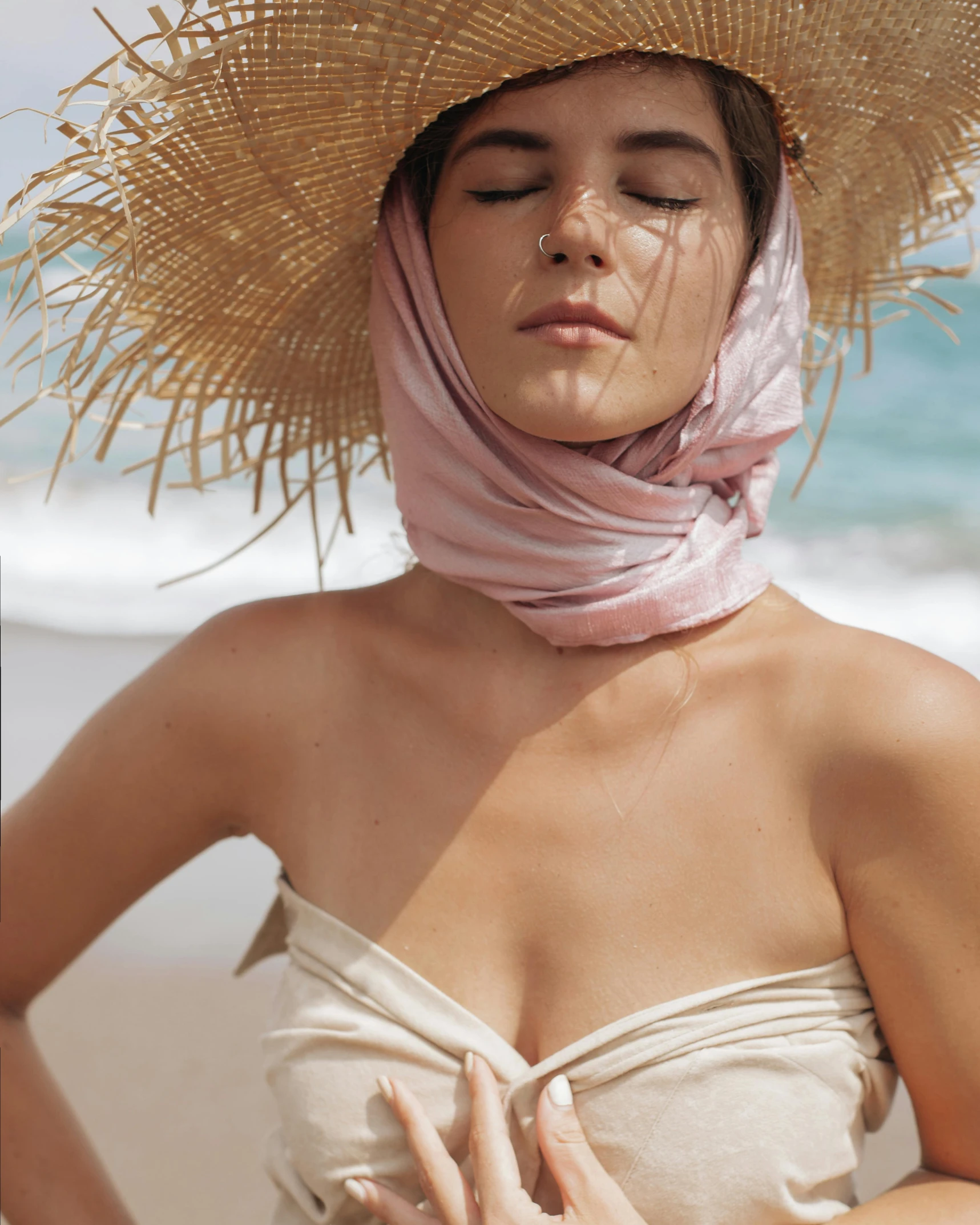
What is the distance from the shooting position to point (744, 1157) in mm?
1411

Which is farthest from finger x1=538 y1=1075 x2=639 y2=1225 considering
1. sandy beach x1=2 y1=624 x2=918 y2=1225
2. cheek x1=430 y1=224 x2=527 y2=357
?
sandy beach x1=2 y1=624 x2=918 y2=1225

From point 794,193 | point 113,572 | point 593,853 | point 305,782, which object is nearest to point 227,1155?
point 305,782

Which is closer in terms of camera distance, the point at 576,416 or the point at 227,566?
the point at 576,416

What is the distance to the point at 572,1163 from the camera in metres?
1.39

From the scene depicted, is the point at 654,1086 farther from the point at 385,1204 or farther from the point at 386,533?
the point at 386,533

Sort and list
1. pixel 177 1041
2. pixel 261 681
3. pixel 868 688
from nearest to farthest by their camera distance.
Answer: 1. pixel 868 688
2. pixel 261 681
3. pixel 177 1041

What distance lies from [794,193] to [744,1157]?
1.22 meters

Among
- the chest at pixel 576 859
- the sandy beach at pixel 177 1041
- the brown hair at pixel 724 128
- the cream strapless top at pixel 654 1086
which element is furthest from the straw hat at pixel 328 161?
the sandy beach at pixel 177 1041

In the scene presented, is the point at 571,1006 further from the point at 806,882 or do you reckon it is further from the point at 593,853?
the point at 806,882

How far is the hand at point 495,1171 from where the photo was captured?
53.9 inches

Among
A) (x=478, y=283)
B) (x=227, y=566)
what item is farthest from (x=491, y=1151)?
(x=227, y=566)

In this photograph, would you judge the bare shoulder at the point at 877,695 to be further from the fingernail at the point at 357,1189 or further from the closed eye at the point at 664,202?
the fingernail at the point at 357,1189

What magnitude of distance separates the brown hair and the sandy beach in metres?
2.04

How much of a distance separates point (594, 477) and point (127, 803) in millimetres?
765
